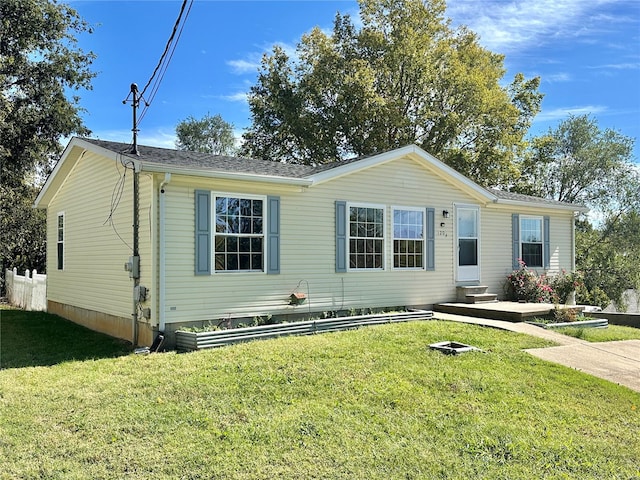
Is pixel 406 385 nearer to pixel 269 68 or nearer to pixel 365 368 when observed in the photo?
pixel 365 368

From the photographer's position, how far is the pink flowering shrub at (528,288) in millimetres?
13055

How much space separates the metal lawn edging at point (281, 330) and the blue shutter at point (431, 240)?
A: 4.50 ft

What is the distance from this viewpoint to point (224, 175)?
876 cm

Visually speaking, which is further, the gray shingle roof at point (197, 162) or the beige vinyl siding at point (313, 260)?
the gray shingle roof at point (197, 162)

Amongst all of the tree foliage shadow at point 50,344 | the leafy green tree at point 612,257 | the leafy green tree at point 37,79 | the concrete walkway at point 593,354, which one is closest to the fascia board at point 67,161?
the tree foliage shadow at point 50,344

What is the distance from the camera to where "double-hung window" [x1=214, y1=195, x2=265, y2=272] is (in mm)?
9117

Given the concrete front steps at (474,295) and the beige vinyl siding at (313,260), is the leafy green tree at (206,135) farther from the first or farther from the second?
the concrete front steps at (474,295)

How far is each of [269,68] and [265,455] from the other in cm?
2584

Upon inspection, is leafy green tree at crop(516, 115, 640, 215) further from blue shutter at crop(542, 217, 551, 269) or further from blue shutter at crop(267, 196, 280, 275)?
blue shutter at crop(267, 196, 280, 275)

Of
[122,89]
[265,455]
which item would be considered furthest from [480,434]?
[122,89]

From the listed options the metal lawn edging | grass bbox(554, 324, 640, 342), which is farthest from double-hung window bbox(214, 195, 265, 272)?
grass bbox(554, 324, 640, 342)

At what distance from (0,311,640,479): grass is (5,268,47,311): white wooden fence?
332 inches

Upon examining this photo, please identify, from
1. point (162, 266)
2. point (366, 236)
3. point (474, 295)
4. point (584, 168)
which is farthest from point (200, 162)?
point (584, 168)

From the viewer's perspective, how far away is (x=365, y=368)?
267 inches
